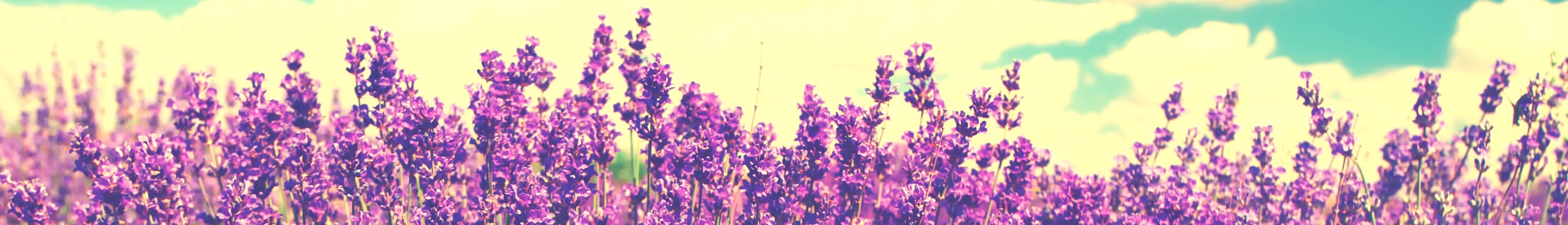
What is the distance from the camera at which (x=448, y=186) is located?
339 centimetres

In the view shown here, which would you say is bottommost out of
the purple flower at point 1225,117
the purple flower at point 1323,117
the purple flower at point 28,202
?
the purple flower at point 28,202

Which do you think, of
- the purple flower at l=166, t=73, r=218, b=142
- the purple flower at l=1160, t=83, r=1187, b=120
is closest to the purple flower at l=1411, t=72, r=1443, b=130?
the purple flower at l=1160, t=83, r=1187, b=120

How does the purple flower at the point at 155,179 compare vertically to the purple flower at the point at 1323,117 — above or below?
below

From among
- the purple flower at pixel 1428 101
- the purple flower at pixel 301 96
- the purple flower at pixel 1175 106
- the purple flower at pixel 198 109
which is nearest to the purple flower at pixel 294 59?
the purple flower at pixel 301 96

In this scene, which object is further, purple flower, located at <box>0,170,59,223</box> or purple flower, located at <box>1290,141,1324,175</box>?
purple flower, located at <box>1290,141,1324,175</box>

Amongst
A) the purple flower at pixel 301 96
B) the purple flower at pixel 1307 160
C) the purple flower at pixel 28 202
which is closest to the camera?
the purple flower at pixel 28 202

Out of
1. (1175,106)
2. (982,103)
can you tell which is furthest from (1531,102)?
(982,103)

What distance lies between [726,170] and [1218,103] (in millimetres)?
2330

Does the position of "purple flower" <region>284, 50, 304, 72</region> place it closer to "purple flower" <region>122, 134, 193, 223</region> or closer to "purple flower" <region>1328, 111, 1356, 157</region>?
"purple flower" <region>122, 134, 193, 223</region>

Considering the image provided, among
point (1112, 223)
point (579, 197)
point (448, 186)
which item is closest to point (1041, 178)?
point (1112, 223)

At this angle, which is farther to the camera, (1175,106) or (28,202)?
(1175,106)

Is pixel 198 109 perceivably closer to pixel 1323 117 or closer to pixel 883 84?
pixel 883 84

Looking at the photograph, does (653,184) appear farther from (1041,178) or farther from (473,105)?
(1041,178)

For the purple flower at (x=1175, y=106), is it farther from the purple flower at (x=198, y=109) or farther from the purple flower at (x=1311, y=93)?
the purple flower at (x=198, y=109)
